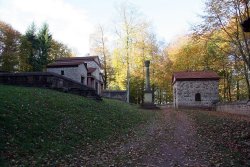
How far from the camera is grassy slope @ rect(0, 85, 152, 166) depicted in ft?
25.1

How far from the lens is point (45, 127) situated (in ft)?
32.5

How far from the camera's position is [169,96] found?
55375mm

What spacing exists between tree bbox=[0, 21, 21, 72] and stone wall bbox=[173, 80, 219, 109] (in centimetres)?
2165

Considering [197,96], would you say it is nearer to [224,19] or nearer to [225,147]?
[224,19]

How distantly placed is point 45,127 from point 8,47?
103 ft

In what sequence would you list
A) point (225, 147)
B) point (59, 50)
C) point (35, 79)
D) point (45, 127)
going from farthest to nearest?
1. point (59, 50)
2. point (35, 79)
3. point (45, 127)
4. point (225, 147)

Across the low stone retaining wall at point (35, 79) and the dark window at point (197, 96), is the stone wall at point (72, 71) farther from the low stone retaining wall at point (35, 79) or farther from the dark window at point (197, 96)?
the dark window at point (197, 96)

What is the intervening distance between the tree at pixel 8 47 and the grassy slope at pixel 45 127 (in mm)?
22772

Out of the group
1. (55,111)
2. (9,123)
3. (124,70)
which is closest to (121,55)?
(124,70)

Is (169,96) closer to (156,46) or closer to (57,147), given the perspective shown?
(156,46)

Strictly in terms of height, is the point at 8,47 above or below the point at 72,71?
above

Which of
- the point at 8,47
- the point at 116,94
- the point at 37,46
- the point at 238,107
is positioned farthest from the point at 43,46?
the point at 238,107

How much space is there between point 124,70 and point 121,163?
3266 cm

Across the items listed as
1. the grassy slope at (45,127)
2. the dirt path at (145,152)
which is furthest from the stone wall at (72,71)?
A: the dirt path at (145,152)
